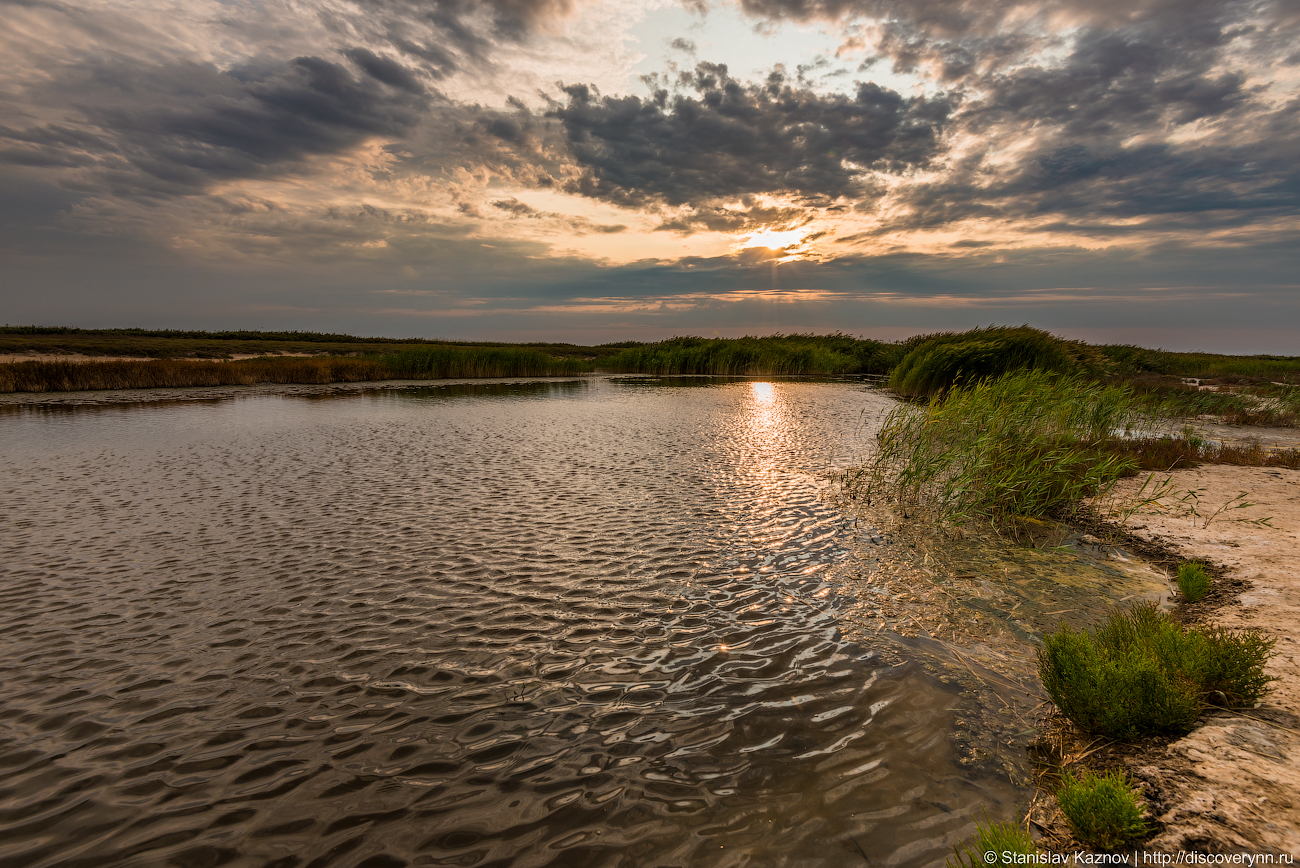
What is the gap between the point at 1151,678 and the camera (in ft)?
11.6

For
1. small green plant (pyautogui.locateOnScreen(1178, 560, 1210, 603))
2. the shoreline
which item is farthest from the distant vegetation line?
small green plant (pyautogui.locateOnScreen(1178, 560, 1210, 603))

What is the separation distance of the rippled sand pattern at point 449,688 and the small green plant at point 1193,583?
140 inches

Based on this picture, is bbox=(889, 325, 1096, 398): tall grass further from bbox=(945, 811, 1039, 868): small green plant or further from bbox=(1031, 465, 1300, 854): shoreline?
bbox=(945, 811, 1039, 868): small green plant

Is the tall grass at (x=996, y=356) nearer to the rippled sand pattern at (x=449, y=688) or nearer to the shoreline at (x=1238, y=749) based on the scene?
the shoreline at (x=1238, y=749)

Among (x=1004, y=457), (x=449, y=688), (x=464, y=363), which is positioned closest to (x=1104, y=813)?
(x=449, y=688)

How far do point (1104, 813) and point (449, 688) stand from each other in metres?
4.42

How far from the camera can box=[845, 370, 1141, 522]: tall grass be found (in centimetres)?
860

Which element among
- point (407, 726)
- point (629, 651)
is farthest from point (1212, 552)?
point (407, 726)

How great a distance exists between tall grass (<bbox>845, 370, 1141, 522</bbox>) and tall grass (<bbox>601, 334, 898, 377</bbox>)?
36.3 metres

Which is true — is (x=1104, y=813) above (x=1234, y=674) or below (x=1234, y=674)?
below

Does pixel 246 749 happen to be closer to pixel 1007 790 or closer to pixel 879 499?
pixel 1007 790

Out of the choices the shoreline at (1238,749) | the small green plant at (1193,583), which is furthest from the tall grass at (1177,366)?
the small green plant at (1193,583)

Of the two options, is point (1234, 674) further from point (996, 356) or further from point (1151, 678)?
point (996, 356)

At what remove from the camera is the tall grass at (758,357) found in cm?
4834
